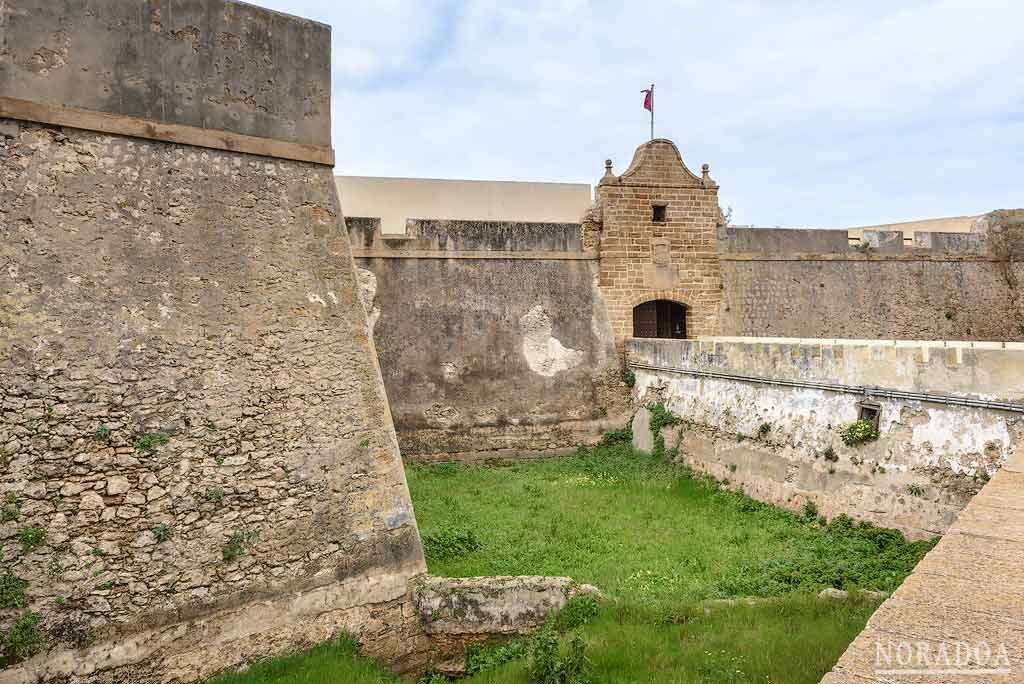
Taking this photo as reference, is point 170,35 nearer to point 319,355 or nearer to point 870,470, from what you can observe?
point 319,355

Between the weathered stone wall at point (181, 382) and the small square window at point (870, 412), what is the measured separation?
5.28m

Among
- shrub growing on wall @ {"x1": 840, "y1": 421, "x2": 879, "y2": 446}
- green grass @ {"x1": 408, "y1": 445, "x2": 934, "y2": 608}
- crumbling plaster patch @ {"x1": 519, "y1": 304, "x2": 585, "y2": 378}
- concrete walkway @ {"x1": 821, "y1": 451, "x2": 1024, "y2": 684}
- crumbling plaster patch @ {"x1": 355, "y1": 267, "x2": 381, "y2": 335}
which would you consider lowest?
green grass @ {"x1": 408, "y1": 445, "x2": 934, "y2": 608}

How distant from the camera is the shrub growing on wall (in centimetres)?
740

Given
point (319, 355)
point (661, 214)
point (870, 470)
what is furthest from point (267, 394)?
point (661, 214)

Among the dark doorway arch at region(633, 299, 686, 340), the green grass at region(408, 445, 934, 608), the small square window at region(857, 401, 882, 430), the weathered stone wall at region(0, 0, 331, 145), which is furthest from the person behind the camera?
the dark doorway arch at region(633, 299, 686, 340)

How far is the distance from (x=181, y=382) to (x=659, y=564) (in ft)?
15.7

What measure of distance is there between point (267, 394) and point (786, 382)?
21.2ft

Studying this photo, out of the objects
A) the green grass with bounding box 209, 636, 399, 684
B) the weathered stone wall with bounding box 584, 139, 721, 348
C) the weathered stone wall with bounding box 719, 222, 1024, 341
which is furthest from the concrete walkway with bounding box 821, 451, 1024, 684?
the weathered stone wall with bounding box 719, 222, 1024, 341

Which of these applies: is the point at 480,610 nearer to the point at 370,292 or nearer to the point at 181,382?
the point at 181,382

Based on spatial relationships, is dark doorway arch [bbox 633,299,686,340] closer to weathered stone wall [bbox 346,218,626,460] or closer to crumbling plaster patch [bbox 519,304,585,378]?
weathered stone wall [bbox 346,218,626,460]

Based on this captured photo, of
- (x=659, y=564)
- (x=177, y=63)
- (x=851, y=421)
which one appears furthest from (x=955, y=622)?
(x=177, y=63)

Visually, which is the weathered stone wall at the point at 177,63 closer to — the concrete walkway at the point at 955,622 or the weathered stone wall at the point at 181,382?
the weathered stone wall at the point at 181,382

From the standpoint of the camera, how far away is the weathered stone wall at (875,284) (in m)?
14.2

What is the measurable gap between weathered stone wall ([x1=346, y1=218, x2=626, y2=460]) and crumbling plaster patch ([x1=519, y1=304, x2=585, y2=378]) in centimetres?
2
